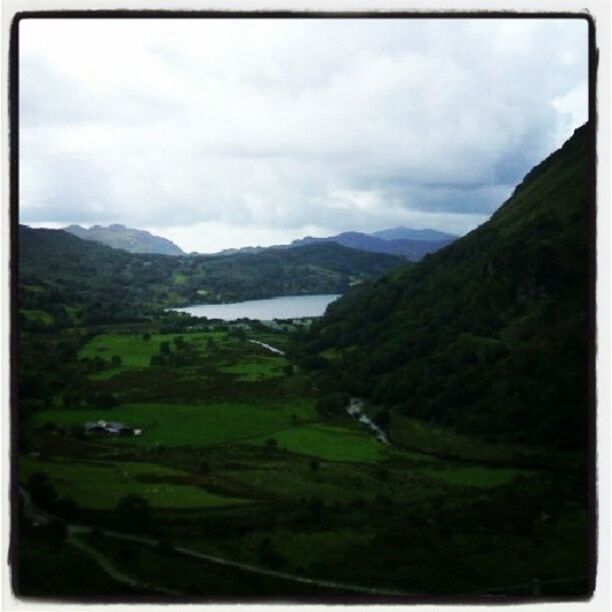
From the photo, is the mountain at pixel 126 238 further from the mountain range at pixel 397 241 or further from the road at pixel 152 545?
the road at pixel 152 545

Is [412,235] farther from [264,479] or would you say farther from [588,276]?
[264,479]

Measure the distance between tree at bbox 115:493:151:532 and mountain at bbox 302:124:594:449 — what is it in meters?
2.21

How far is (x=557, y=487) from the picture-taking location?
22.9ft

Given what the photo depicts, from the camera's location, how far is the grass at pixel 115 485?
23.0 ft

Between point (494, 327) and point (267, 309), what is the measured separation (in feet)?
7.89

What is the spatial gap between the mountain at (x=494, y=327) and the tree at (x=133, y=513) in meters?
2.21

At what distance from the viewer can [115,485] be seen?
7035 millimetres

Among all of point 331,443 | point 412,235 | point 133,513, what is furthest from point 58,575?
point 412,235

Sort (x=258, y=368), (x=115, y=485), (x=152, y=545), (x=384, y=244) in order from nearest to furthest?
(x=152, y=545) < (x=115, y=485) < (x=258, y=368) < (x=384, y=244)

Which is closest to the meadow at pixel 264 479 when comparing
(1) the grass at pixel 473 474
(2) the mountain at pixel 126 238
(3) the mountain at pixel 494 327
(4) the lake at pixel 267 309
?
(1) the grass at pixel 473 474

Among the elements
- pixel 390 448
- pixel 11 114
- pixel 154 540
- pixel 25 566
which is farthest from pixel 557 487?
pixel 11 114

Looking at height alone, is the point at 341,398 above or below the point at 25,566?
above

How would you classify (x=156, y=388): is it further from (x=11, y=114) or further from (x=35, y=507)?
(x=11, y=114)

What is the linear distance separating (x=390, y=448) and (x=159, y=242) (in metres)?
3.15
